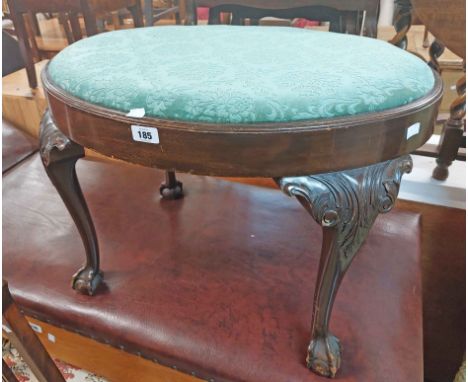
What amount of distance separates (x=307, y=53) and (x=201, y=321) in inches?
17.8

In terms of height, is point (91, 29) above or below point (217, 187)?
above

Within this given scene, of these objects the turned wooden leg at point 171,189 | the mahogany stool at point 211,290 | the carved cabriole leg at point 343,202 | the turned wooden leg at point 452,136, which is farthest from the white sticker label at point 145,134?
the turned wooden leg at point 452,136

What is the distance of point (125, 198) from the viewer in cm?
103

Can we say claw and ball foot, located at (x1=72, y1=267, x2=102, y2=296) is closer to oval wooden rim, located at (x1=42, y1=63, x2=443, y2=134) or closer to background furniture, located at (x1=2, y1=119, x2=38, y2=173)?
oval wooden rim, located at (x1=42, y1=63, x2=443, y2=134)

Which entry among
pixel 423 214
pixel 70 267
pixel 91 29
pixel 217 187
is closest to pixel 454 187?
pixel 423 214

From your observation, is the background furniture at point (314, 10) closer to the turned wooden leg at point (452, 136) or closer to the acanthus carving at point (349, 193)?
the turned wooden leg at point (452, 136)

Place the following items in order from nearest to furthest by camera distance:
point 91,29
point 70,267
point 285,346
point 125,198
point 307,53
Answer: point 307,53, point 285,346, point 70,267, point 125,198, point 91,29

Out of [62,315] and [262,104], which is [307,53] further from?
[62,315]

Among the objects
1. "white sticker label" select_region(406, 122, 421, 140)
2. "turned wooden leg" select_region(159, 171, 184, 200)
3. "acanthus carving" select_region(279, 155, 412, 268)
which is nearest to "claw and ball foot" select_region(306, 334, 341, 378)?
"acanthus carving" select_region(279, 155, 412, 268)

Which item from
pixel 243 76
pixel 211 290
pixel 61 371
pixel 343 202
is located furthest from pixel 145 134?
pixel 61 371

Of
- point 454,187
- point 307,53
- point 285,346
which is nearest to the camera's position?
point 307,53

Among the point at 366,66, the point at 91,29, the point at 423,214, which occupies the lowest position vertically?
the point at 423,214

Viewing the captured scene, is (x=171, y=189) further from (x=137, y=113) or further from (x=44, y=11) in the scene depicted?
(x=44, y=11)

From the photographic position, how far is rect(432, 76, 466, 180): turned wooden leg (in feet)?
2.84
